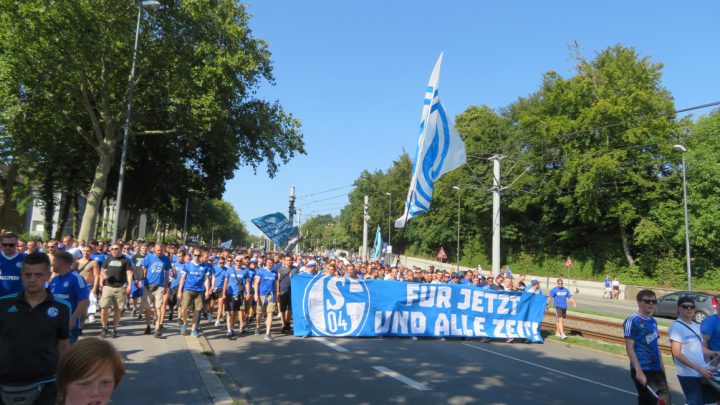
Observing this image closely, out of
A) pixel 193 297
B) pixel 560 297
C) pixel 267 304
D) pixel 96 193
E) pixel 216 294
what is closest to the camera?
pixel 193 297

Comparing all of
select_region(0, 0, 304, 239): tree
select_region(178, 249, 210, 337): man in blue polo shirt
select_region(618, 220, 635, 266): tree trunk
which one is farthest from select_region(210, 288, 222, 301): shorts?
select_region(618, 220, 635, 266): tree trunk

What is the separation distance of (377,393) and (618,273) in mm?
40627

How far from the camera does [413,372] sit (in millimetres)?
8906

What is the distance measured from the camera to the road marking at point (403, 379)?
780cm

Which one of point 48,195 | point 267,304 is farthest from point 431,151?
point 48,195

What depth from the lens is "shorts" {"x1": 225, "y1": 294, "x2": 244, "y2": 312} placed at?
39.5 ft

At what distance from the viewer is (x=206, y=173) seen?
36125 mm

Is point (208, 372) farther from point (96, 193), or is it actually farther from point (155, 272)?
point (96, 193)

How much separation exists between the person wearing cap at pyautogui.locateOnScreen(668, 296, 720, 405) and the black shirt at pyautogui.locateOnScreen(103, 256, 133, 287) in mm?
9350

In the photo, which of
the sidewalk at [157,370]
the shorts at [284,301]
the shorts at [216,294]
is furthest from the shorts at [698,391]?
the shorts at [216,294]

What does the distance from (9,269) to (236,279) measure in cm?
660

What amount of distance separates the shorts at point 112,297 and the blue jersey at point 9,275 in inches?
171

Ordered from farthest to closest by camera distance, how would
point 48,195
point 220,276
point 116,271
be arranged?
point 48,195 → point 220,276 → point 116,271

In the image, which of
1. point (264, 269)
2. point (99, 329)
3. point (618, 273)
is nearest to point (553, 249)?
point (618, 273)
